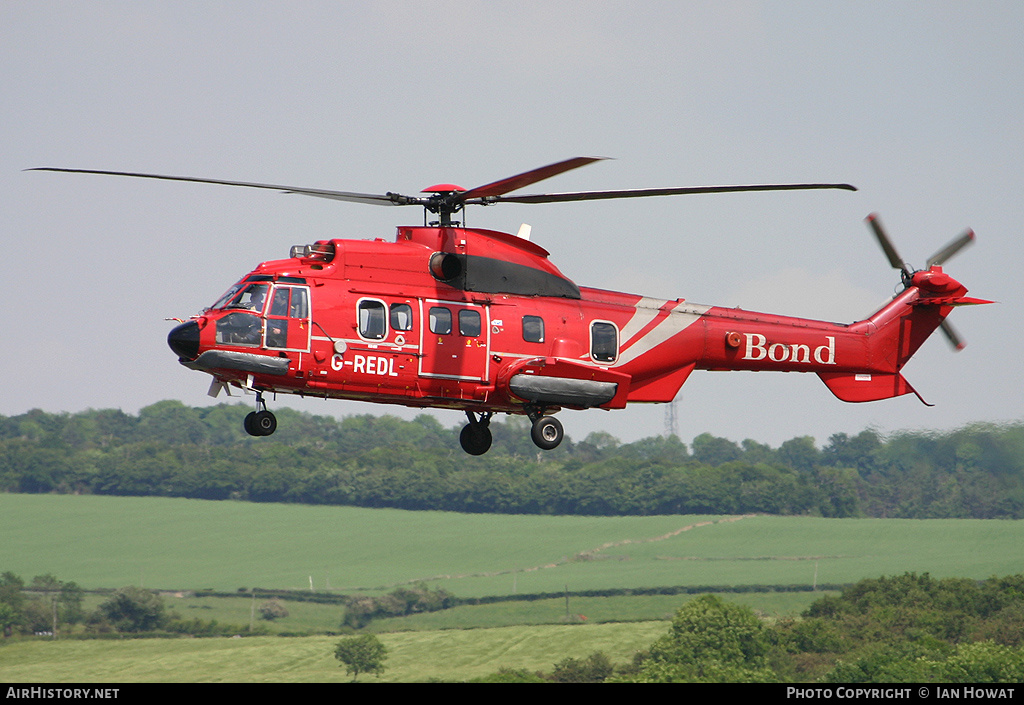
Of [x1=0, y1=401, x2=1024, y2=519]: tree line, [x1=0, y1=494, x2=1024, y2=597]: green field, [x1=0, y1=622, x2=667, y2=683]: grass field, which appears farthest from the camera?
[x1=0, y1=401, x2=1024, y2=519]: tree line

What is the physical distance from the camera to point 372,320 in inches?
916

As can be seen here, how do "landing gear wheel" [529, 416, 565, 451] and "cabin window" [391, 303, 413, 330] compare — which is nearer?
"cabin window" [391, 303, 413, 330]

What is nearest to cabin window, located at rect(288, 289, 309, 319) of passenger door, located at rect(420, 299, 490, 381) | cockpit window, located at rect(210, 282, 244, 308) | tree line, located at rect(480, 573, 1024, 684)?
cockpit window, located at rect(210, 282, 244, 308)

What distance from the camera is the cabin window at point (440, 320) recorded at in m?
23.8

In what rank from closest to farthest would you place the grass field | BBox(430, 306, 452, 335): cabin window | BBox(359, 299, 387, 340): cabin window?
BBox(359, 299, 387, 340): cabin window → BBox(430, 306, 452, 335): cabin window → the grass field

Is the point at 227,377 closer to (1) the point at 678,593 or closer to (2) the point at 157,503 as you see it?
(1) the point at 678,593

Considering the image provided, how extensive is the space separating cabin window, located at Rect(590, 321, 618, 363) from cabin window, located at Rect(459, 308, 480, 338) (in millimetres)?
2679

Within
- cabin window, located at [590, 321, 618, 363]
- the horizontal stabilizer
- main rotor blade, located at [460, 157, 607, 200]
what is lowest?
the horizontal stabilizer

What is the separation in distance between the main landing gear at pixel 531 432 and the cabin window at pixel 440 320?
2364mm

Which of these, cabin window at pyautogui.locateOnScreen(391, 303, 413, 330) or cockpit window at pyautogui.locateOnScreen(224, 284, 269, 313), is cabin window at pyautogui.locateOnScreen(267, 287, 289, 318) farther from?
cabin window at pyautogui.locateOnScreen(391, 303, 413, 330)

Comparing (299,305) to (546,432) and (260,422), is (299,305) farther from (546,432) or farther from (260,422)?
(546,432)

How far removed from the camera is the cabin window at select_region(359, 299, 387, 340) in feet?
76.1

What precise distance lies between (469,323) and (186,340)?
5.47 metres

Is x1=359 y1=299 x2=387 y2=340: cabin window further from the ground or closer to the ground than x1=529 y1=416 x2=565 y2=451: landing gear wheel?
further from the ground
